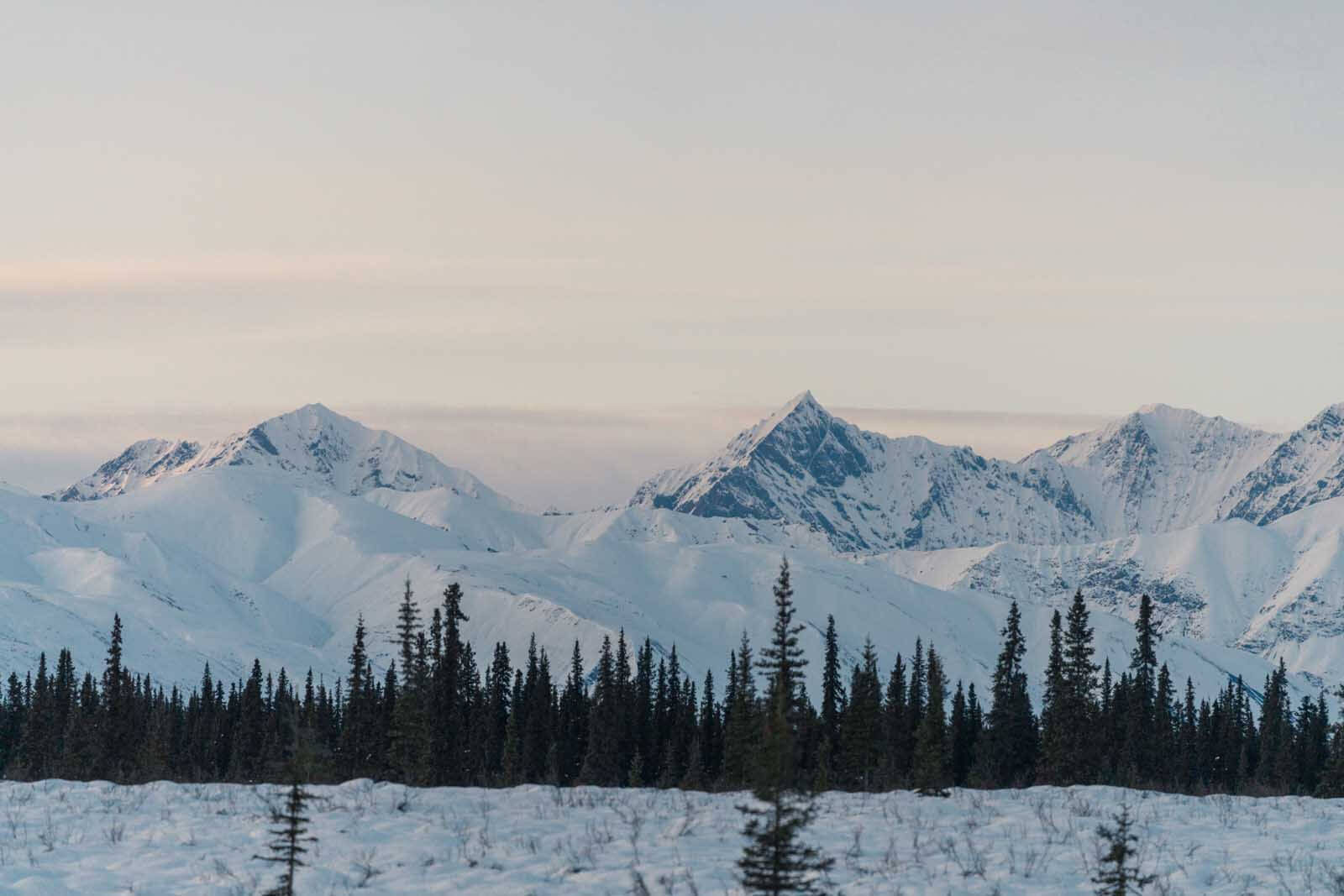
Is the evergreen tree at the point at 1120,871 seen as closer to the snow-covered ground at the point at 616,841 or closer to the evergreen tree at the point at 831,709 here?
the snow-covered ground at the point at 616,841

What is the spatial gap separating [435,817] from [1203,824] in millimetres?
10695

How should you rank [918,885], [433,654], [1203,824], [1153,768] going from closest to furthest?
[918,885]
[1203,824]
[433,654]
[1153,768]

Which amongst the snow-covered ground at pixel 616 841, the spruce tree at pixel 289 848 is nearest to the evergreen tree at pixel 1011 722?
the snow-covered ground at pixel 616 841

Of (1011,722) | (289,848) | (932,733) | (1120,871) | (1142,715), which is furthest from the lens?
(1142,715)

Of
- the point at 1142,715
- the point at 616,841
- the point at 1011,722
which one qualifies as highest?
the point at 616,841

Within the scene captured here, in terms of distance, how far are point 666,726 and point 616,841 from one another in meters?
93.4

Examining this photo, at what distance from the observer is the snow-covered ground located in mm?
17797

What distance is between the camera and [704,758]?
4240 inches

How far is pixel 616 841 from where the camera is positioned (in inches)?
787

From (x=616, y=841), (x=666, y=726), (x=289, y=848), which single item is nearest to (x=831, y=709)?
(x=666, y=726)

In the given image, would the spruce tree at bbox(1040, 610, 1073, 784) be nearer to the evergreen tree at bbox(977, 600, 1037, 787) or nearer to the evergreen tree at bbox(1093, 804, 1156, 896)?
the evergreen tree at bbox(977, 600, 1037, 787)

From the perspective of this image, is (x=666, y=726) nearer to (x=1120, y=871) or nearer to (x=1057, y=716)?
(x=1057, y=716)

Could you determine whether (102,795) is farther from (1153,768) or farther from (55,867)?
(1153,768)

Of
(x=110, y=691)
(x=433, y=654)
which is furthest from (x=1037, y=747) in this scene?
(x=110, y=691)
